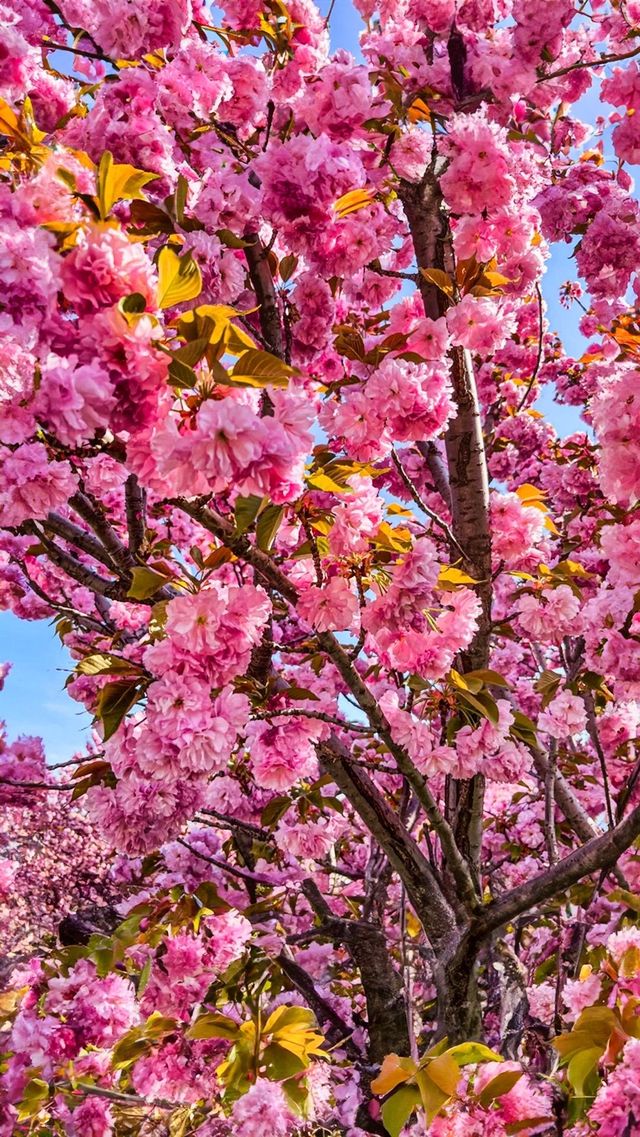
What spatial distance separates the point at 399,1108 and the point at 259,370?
4.92 feet

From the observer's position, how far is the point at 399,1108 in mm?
1472

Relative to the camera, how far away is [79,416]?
44.3 inches

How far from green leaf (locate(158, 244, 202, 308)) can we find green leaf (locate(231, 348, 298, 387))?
0.44ft

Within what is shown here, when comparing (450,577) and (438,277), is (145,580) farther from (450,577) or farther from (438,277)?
(438,277)

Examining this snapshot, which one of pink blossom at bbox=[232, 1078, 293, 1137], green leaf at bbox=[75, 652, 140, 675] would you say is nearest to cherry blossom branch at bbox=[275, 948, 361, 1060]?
pink blossom at bbox=[232, 1078, 293, 1137]

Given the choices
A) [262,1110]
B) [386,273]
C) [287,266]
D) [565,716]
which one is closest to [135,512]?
[287,266]

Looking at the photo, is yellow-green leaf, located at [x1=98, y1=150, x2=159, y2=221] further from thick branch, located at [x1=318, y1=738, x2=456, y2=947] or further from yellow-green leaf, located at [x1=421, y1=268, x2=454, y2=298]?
thick branch, located at [x1=318, y1=738, x2=456, y2=947]

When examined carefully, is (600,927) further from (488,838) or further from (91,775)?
(488,838)

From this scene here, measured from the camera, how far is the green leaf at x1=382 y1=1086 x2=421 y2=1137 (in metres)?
1.46

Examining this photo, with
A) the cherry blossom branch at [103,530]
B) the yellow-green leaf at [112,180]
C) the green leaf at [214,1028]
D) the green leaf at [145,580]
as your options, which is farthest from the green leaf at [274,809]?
the yellow-green leaf at [112,180]

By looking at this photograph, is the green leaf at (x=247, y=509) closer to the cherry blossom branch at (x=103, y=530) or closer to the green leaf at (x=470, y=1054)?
the cherry blossom branch at (x=103, y=530)

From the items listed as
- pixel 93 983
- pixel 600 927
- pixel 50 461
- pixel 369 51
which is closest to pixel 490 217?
pixel 369 51

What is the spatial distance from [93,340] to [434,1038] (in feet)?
7.27

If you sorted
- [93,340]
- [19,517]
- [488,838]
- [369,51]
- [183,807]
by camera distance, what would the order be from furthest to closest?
[488,838] < [369,51] < [183,807] < [19,517] < [93,340]
